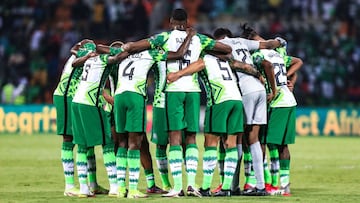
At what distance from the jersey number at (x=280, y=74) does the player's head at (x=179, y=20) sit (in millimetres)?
1817

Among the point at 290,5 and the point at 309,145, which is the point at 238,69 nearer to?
the point at 309,145

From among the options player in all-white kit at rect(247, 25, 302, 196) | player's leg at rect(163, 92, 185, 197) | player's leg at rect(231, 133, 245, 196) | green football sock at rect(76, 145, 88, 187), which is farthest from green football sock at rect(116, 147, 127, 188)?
player in all-white kit at rect(247, 25, 302, 196)

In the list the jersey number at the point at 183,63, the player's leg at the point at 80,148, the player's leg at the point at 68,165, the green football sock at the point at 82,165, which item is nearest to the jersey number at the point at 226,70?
the jersey number at the point at 183,63

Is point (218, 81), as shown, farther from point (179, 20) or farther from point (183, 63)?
point (179, 20)

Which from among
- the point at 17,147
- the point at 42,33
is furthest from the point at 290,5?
the point at 17,147

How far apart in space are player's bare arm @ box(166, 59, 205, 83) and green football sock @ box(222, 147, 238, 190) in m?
1.25

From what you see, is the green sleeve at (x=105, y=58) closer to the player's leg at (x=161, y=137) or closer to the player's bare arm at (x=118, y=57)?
the player's bare arm at (x=118, y=57)

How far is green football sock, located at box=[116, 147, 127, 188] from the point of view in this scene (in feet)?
49.4

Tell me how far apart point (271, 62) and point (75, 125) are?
309 cm

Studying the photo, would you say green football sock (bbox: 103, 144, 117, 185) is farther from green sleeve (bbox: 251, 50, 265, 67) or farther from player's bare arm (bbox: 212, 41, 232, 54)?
green sleeve (bbox: 251, 50, 265, 67)

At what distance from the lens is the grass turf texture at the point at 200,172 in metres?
15.3

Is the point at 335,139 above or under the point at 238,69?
under

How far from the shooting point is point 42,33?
38031 mm

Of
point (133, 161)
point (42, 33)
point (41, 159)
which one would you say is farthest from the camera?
point (42, 33)
